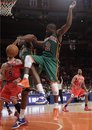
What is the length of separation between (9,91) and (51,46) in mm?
1106

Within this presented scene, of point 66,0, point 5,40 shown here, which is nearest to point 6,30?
point 5,40

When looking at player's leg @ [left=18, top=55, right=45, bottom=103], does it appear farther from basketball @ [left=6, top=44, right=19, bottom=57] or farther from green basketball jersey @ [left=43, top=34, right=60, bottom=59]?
basketball @ [left=6, top=44, right=19, bottom=57]

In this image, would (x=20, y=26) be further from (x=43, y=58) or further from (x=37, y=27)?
(x=43, y=58)

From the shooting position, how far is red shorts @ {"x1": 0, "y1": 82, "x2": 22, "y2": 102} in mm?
5707

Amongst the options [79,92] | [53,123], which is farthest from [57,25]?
[53,123]

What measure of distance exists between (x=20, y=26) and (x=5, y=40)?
147 cm

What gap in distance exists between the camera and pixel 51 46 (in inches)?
220

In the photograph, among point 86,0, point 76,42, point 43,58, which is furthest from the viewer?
point 76,42

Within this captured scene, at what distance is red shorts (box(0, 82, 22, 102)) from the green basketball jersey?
2.71 ft

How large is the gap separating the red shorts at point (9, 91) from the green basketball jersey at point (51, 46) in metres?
0.83

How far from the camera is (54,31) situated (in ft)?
18.6

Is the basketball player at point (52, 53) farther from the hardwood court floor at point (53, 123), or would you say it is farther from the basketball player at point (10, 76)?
the basketball player at point (10, 76)

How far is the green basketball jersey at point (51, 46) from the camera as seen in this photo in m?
5.59

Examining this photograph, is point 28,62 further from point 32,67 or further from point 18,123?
point 18,123
